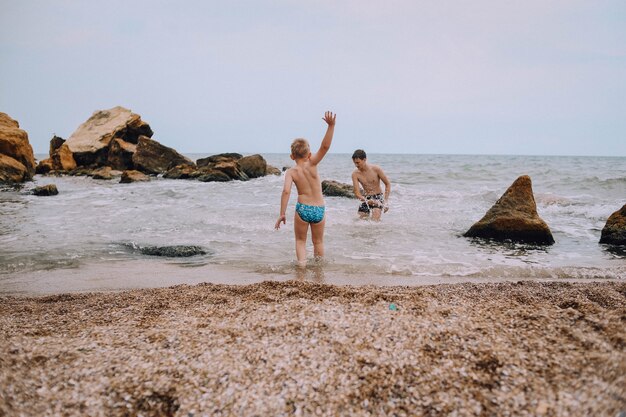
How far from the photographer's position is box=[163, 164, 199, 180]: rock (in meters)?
24.3

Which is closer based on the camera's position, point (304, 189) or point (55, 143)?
point (304, 189)

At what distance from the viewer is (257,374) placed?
2.27 m

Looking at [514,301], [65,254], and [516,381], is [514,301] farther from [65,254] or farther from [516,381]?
[65,254]

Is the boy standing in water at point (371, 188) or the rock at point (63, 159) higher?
the rock at point (63, 159)

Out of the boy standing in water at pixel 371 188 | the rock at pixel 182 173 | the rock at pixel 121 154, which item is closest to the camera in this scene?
the boy standing in water at pixel 371 188

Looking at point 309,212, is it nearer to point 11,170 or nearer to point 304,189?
point 304,189

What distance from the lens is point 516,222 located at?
7594 mm

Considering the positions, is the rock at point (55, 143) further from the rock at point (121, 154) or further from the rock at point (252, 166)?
the rock at point (252, 166)

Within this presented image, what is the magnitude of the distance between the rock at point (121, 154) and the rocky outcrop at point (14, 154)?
6142 mm

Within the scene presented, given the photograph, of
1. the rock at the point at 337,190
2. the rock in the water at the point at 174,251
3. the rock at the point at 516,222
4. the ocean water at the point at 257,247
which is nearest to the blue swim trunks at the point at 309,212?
the ocean water at the point at 257,247

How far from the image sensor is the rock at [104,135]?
30109mm

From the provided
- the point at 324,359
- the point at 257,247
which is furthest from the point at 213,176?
the point at 324,359

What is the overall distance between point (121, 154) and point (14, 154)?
7.62m

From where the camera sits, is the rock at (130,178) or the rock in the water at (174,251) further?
the rock at (130,178)
